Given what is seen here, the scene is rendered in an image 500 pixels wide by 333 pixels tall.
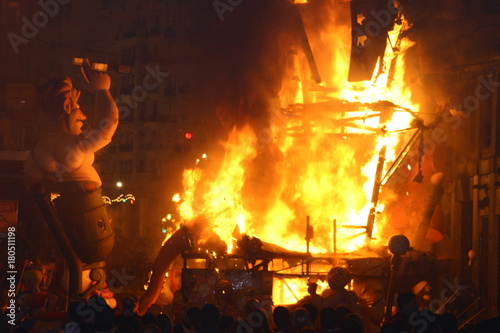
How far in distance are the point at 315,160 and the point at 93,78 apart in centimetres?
751

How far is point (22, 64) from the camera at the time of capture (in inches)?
1687

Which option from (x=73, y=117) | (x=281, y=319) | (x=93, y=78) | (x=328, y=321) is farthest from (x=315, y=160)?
(x=328, y=321)

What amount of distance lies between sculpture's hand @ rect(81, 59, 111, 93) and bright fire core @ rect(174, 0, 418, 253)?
4.32m

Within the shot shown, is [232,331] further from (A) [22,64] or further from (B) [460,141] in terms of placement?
(A) [22,64]

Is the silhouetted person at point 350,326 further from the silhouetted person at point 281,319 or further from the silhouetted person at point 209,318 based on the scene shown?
the silhouetted person at point 209,318

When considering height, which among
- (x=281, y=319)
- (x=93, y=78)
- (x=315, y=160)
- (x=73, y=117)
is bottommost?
(x=281, y=319)

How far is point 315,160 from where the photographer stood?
910 inches

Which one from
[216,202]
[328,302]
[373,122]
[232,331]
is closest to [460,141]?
[373,122]

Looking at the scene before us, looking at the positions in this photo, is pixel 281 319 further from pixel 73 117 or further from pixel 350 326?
pixel 73 117

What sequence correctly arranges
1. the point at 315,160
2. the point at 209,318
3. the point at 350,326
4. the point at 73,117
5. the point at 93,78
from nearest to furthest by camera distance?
the point at 350,326
the point at 209,318
the point at 73,117
the point at 93,78
the point at 315,160

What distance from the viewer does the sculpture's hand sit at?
61.8 ft

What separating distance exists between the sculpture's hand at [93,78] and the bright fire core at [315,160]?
14.2 feet

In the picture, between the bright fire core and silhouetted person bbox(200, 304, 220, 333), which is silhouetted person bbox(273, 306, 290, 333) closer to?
silhouetted person bbox(200, 304, 220, 333)

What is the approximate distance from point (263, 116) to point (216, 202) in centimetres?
318
